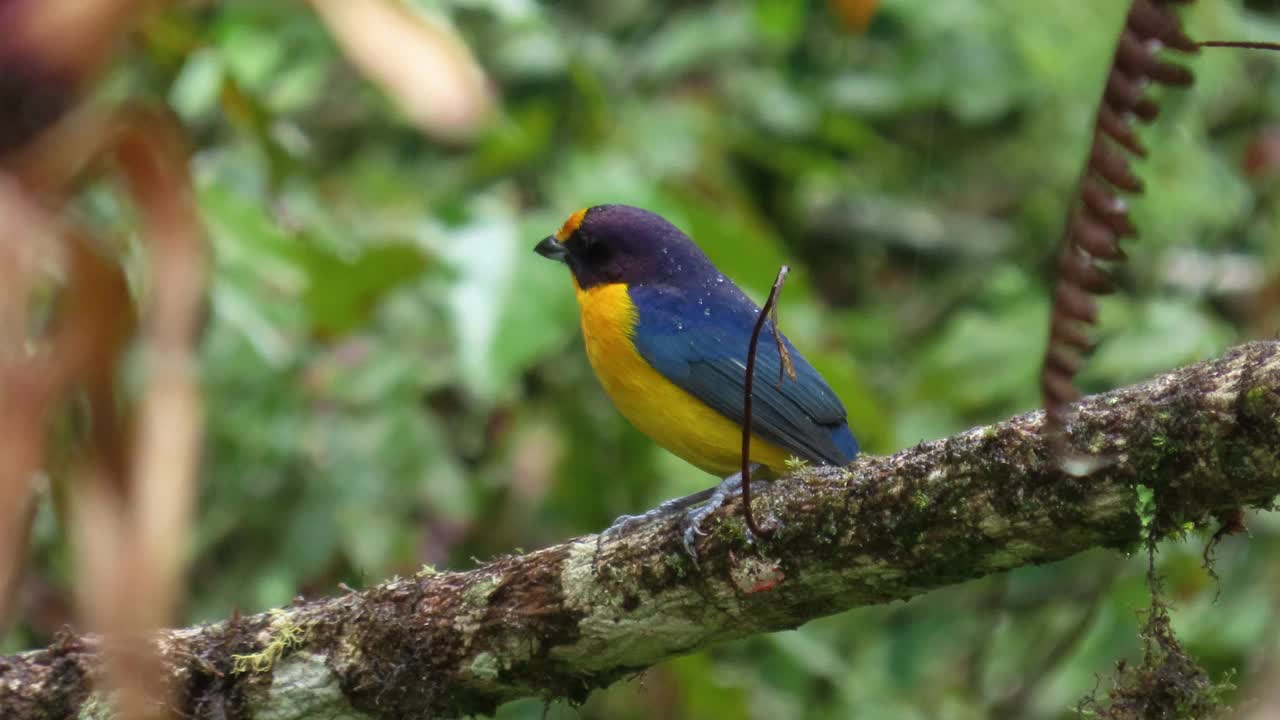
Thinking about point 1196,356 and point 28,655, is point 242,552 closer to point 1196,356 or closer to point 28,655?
point 28,655

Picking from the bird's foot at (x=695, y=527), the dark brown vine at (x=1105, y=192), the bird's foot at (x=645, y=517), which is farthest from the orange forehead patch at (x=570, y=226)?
the dark brown vine at (x=1105, y=192)

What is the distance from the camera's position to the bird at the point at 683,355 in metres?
4.10

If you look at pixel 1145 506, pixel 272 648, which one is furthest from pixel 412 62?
pixel 272 648

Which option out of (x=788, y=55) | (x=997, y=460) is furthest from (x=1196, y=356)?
(x=788, y=55)

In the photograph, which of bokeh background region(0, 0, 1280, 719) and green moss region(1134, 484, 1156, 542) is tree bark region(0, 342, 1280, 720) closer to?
green moss region(1134, 484, 1156, 542)

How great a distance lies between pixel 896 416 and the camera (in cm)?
560

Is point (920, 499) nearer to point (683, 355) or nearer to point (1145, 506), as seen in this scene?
point (1145, 506)

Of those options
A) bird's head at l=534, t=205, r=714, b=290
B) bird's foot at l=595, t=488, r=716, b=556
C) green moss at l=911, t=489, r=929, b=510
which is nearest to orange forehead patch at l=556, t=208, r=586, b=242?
bird's head at l=534, t=205, r=714, b=290

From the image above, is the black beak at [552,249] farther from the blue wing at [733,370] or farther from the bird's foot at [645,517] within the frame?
the bird's foot at [645,517]

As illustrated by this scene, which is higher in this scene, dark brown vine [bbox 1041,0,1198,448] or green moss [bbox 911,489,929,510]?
green moss [bbox 911,489,929,510]

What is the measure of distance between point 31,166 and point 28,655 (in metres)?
2.46

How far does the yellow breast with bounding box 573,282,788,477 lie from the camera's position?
Result: 4.13m

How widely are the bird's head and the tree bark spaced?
1.74 m

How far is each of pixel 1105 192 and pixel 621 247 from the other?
3.82 m
